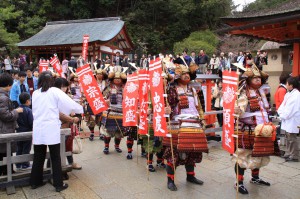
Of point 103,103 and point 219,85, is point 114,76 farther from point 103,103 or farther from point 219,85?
point 219,85

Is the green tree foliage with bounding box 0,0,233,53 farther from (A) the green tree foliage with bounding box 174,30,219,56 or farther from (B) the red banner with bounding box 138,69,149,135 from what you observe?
(B) the red banner with bounding box 138,69,149,135

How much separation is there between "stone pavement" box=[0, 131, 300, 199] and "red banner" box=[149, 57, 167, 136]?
3.17 feet

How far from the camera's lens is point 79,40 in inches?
→ 928

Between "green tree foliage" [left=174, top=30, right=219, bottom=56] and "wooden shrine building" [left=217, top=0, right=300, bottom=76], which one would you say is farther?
"green tree foliage" [left=174, top=30, right=219, bottom=56]

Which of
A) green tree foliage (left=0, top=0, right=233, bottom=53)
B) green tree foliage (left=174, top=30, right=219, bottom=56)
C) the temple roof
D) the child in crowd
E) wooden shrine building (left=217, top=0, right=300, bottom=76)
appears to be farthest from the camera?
green tree foliage (left=0, top=0, right=233, bottom=53)

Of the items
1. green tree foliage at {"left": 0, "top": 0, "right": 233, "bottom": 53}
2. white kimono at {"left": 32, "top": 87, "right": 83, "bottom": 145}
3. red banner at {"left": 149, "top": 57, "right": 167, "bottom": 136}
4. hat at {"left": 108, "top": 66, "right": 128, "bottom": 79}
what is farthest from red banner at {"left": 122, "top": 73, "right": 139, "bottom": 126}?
green tree foliage at {"left": 0, "top": 0, "right": 233, "bottom": 53}

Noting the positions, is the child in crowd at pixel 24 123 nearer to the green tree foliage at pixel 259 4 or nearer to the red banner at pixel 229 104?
the red banner at pixel 229 104

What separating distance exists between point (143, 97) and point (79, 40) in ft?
64.4

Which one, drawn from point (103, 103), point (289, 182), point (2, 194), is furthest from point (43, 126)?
point (289, 182)

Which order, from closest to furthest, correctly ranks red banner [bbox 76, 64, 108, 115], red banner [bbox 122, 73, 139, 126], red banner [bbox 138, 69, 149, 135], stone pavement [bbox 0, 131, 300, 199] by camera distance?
stone pavement [bbox 0, 131, 300, 199] < red banner [bbox 138, 69, 149, 135] < red banner [bbox 122, 73, 139, 126] < red banner [bbox 76, 64, 108, 115]

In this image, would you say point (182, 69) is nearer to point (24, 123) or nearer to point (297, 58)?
point (24, 123)

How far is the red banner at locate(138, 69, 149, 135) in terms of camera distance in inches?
209

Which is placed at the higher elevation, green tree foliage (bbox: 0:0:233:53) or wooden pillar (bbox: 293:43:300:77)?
green tree foliage (bbox: 0:0:233:53)

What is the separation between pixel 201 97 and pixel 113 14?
33548 millimetres
